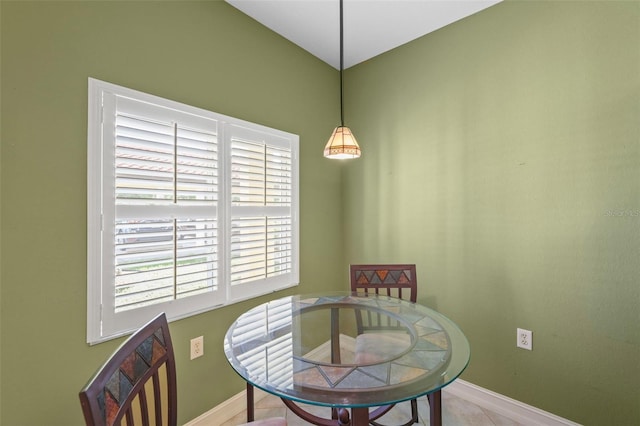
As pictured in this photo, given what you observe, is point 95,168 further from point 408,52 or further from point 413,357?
point 408,52

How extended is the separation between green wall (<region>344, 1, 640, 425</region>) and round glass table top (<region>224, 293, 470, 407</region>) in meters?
0.72

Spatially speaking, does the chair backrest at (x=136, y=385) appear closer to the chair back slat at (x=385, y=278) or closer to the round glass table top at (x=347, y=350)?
the round glass table top at (x=347, y=350)

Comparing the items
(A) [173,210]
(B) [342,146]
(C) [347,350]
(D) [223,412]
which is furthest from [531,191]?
(D) [223,412]

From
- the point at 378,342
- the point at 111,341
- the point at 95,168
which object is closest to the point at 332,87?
the point at 95,168

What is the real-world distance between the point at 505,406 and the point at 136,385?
220 centimetres

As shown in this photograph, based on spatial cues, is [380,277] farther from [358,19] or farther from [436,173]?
[358,19]

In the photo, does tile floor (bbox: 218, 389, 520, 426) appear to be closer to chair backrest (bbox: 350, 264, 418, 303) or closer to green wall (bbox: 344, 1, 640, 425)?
green wall (bbox: 344, 1, 640, 425)

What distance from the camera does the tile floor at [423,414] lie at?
183cm

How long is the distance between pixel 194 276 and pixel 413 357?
4.20 ft

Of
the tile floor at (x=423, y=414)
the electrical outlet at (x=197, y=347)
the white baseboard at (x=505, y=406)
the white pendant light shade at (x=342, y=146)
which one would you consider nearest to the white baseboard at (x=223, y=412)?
Answer: the tile floor at (x=423, y=414)

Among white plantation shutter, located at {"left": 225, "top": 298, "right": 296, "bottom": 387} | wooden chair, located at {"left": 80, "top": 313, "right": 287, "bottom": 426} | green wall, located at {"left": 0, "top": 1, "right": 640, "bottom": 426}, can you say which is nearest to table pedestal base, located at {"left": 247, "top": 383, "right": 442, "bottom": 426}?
white plantation shutter, located at {"left": 225, "top": 298, "right": 296, "bottom": 387}

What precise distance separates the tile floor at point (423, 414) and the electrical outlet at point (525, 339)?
49 centimetres

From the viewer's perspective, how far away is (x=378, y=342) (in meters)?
1.38

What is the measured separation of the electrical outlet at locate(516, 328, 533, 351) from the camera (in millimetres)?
1819
